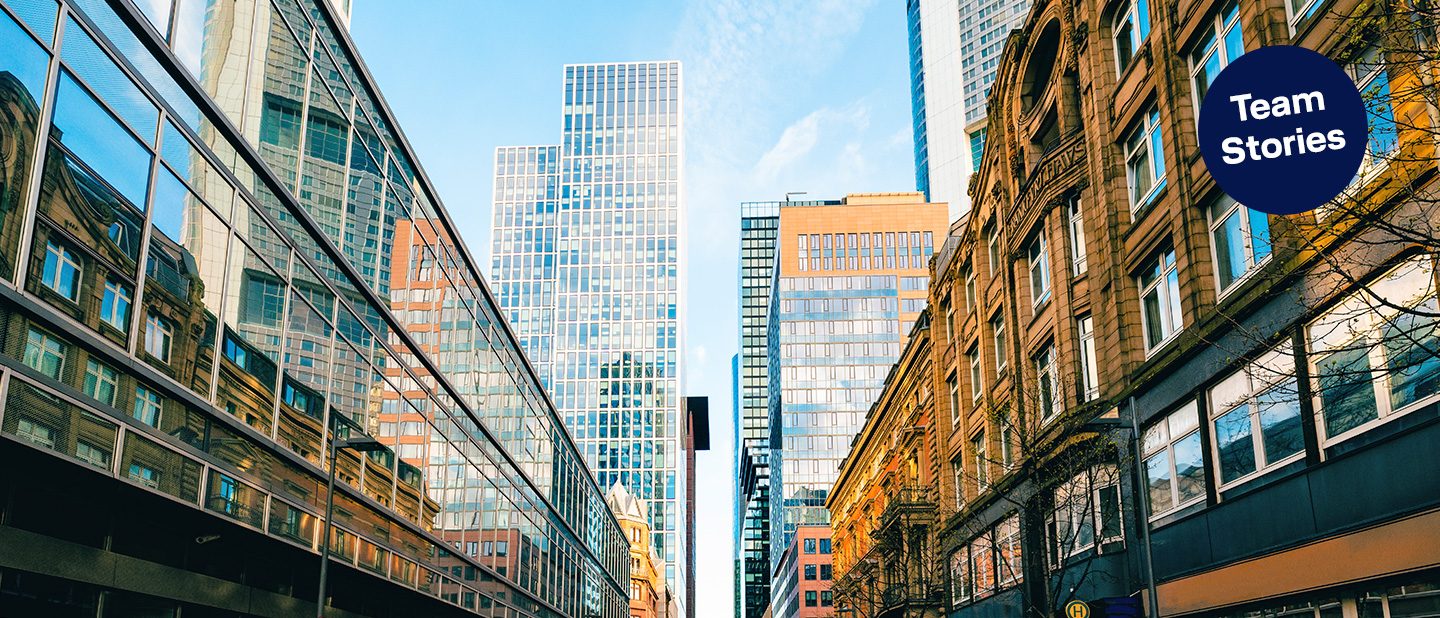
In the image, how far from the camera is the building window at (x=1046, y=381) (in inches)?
1216

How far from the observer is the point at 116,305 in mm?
15391

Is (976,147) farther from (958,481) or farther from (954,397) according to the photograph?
(958,481)

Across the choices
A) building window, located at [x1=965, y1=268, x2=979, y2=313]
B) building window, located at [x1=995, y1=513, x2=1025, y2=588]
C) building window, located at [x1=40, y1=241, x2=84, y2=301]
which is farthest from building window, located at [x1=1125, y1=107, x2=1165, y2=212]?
building window, located at [x1=40, y1=241, x2=84, y2=301]

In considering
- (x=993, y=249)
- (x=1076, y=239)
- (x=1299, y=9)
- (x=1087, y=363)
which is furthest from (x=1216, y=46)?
(x=993, y=249)

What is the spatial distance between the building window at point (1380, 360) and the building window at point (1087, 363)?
35.3 feet

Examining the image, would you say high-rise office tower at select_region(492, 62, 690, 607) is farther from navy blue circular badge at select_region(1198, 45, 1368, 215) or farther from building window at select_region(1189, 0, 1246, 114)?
navy blue circular badge at select_region(1198, 45, 1368, 215)

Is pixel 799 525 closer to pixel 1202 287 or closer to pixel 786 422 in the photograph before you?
pixel 786 422

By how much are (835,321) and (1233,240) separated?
133 m

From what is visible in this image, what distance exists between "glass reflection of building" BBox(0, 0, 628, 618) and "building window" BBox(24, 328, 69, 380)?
3 centimetres

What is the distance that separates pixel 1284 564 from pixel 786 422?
137 meters

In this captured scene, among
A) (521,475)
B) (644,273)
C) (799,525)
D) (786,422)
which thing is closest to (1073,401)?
(521,475)

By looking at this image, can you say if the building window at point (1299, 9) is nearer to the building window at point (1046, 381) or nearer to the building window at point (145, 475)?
the building window at point (1046, 381)

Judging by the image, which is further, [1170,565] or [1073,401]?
[1073,401]

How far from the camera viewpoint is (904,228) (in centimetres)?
15500
